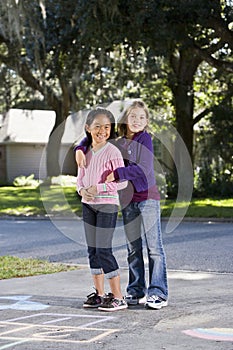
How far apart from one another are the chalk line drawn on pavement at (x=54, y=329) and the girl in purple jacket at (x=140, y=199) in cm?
64

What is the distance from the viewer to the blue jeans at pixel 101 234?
20.7 ft

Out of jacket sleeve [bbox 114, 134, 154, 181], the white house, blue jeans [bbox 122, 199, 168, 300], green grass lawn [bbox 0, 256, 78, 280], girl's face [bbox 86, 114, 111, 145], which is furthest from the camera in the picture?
the white house

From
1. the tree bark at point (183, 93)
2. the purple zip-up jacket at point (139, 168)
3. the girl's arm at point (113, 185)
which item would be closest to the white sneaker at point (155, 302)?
the purple zip-up jacket at point (139, 168)

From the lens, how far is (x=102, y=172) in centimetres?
639

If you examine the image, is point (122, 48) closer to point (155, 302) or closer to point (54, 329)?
point (155, 302)

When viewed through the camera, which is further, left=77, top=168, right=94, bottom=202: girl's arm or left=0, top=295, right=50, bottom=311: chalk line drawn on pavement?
left=0, top=295, right=50, bottom=311: chalk line drawn on pavement

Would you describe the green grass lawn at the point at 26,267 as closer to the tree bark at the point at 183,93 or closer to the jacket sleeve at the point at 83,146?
the jacket sleeve at the point at 83,146

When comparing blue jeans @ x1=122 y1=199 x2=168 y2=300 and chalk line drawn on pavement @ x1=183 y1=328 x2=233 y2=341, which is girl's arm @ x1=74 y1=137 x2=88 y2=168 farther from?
chalk line drawn on pavement @ x1=183 y1=328 x2=233 y2=341

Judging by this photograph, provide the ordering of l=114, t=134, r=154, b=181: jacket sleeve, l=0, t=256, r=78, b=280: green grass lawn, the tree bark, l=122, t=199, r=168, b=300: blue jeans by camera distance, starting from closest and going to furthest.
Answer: l=114, t=134, r=154, b=181: jacket sleeve, l=122, t=199, r=168, b=300: blue jeans, l=0, t=256, r=78, b=280: green grass lawn, the tree bark

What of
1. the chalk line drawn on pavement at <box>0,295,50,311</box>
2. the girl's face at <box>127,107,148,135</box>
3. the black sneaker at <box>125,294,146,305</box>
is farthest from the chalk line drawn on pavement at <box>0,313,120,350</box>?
the girl's face at <box>127,107,148,135</box>

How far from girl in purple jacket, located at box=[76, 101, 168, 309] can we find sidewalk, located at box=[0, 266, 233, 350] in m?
0.22

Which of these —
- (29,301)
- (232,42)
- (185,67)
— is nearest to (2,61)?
(185,67)

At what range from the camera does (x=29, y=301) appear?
6.80 meters

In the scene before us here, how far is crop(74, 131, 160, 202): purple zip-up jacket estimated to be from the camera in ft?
20.5
